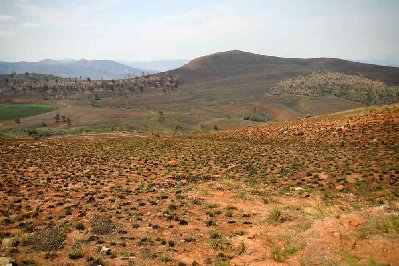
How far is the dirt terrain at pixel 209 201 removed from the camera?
1238cm

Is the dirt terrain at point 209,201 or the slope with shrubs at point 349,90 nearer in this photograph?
the dirt terrain at point 209,201

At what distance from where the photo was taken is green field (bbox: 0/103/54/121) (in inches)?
5293

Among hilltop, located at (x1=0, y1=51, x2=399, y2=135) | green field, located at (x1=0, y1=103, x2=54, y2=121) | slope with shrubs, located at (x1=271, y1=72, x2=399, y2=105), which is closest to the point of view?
hilltop, located at (x1=0, y1=51, x2=399, y2=135)

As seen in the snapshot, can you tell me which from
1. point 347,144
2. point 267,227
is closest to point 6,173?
point 267,227

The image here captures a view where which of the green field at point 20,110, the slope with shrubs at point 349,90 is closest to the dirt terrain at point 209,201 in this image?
the green field at point 20,110

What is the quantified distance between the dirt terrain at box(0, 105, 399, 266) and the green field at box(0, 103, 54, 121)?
362 feet

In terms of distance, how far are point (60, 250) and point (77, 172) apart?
557 inches

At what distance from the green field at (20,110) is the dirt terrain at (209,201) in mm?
110424

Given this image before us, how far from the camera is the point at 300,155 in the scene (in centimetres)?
3036

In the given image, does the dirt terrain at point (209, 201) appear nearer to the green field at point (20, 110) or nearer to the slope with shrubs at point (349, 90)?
the green field at point (20, 110)

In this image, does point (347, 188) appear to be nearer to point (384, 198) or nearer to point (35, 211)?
point (384, 198)

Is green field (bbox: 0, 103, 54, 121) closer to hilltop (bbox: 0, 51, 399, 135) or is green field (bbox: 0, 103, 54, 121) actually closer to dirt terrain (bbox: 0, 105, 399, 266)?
hilltop (bbox: 0, 51, 399, 135)

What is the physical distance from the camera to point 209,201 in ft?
65.6

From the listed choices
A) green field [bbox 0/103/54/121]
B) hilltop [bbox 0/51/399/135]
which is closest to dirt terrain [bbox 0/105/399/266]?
hilltop [bbox 0/51/399/135]
